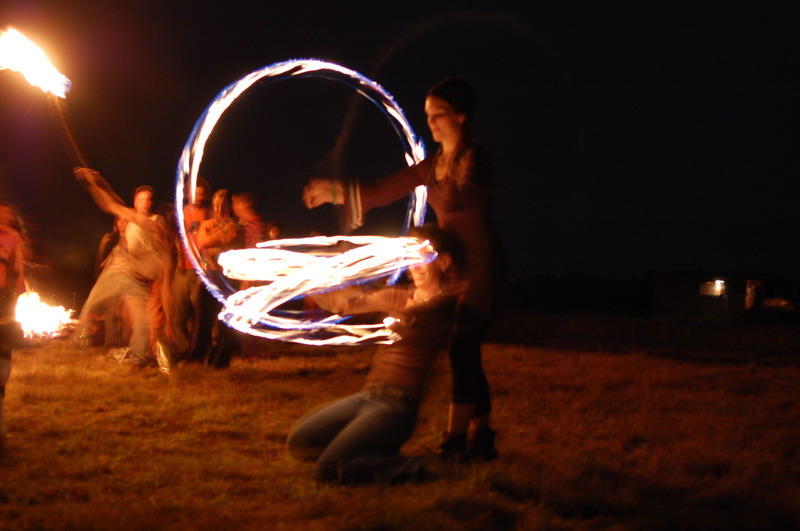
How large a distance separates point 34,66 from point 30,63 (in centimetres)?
3

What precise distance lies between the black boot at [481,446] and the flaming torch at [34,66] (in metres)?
4.02

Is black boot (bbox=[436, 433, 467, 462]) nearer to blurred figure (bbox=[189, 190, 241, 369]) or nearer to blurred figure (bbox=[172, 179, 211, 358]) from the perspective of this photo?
blurred figure (bbox=[189, 190, 241, 369])

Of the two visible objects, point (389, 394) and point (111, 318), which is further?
point (111, 318)

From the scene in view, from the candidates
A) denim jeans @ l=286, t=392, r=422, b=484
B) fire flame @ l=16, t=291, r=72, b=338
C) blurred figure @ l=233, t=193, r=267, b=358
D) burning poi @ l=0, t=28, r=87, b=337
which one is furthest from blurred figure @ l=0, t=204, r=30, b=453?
fire flame @ l=16, t=291, r=72, b=338

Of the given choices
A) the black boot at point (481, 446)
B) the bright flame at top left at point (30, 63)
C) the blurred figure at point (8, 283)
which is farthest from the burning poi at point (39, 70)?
the black boot at point (481, 446)

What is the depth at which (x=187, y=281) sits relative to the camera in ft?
29.2

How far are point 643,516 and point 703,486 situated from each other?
0.75 metres

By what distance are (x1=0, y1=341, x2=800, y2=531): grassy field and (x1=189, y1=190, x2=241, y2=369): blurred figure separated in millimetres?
254

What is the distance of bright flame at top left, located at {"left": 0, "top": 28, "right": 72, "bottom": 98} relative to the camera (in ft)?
21.2

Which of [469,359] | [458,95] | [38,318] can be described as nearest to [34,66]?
[458,95]

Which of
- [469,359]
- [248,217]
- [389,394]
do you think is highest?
[248,217]

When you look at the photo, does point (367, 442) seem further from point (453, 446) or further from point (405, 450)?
point (405, 450)

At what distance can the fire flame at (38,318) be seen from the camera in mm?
10047

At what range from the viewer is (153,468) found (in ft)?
15.4
